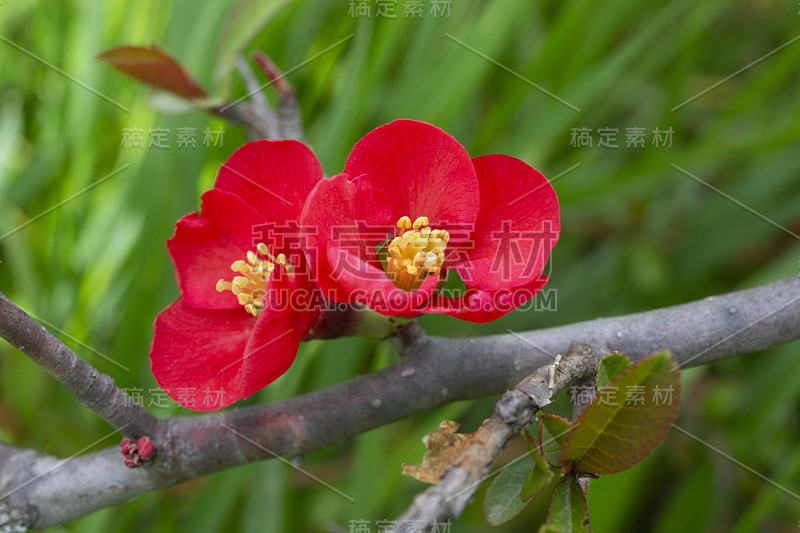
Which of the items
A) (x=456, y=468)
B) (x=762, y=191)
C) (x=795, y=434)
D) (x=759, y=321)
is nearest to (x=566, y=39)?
(x=762, y=191)

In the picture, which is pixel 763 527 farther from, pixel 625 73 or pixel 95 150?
pixel 95 150

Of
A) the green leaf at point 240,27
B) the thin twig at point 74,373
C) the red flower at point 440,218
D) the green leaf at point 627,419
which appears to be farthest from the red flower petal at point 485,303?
the green leaf at point 240,27

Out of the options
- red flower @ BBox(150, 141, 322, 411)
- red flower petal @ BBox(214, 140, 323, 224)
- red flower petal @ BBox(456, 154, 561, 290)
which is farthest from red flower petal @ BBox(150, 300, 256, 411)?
red flower petal @ BBox(456, 154, 561, 290)

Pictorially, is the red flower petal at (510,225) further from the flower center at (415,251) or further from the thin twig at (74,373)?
the thin twig at (74,373)

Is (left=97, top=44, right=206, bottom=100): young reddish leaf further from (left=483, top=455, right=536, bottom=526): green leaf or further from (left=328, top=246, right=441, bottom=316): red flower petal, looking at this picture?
(left=483, top=455, right=536, bottom=526): green leaf

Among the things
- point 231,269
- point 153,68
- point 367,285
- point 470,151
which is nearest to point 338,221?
point 367,285

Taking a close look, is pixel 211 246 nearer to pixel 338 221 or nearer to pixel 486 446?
pixel 338 221
